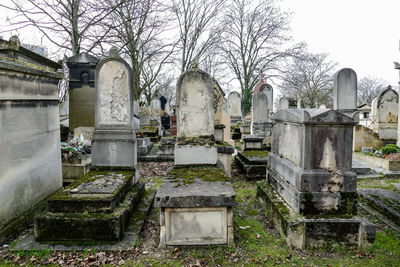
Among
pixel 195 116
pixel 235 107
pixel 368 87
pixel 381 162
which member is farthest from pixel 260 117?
pixel 368 87

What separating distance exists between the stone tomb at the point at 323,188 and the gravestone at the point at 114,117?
10.4 feet

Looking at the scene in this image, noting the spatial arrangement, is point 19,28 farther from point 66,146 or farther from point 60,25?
point 66,146

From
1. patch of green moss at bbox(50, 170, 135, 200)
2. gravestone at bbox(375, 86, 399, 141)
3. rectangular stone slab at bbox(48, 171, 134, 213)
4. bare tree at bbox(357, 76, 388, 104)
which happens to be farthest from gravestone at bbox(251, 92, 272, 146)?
bare tree at bbox(357, 76, 388, 104)

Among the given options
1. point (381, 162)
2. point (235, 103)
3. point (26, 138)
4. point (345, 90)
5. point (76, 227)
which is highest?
point (235, 103)

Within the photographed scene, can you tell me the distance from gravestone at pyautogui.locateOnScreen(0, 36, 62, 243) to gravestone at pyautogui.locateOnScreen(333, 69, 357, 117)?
9.23m

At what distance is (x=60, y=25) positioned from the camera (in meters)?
10.1

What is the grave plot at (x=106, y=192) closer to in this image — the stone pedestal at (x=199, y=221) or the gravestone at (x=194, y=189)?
the stone pedestal at (x=199, y=221)

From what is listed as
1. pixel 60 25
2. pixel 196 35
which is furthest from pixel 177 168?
pixel 196 35

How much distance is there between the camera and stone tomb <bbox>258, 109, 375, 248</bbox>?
3.39 metres

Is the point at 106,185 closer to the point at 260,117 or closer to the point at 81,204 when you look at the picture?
the point at 81,204

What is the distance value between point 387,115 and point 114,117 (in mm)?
11280

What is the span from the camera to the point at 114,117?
17.1 feet

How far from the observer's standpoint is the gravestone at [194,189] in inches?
133

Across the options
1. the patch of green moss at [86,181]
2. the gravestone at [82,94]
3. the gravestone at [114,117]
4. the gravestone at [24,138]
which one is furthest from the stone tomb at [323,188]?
the gravestone at [82,94]
